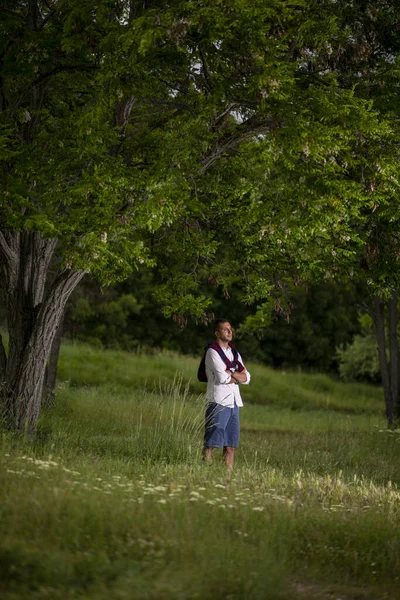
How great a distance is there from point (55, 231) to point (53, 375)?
447 inches

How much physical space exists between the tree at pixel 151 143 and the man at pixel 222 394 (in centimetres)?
138

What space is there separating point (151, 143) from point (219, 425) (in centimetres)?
502

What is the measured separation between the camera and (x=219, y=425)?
408 inches

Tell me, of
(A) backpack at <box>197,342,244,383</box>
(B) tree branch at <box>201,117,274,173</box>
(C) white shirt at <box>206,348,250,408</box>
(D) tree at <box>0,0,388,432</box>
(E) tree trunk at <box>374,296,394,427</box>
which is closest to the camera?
(D) tree at <box>0,0,388,432</box>

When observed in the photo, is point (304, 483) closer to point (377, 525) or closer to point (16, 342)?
point (377, 525)

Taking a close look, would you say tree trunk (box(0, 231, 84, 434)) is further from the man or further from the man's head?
the man

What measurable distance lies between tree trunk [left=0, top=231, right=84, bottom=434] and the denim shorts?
2650 millimetres

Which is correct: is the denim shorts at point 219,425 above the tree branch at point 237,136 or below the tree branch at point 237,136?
below

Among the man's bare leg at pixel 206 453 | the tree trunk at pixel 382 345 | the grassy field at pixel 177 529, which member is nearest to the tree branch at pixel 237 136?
the grassy field at pixel 177 529

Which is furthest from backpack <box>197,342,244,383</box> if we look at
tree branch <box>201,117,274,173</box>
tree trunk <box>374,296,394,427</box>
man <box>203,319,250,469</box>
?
tree trunk <box>374,296,394,427</box>

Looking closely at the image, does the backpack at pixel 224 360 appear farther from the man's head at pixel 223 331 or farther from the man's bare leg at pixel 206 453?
the man's bare leg at pixel 206 453

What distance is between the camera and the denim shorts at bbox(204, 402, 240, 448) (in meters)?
10.4

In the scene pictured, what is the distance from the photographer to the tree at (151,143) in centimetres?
973

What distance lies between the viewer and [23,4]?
43.6 ft
